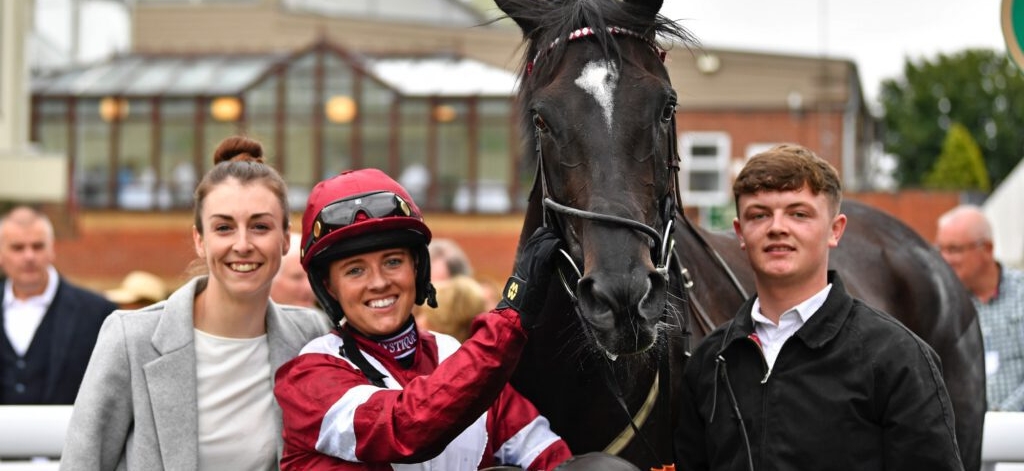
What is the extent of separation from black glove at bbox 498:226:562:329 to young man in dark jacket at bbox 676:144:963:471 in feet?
1.70

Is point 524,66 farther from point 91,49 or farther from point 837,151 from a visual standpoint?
point 91,49

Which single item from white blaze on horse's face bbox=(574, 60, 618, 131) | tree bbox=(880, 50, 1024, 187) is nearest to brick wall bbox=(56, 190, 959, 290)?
white blaze on horse's face bbox=(574, 60, 618, 131)

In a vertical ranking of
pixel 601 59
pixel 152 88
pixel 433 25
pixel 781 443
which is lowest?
pixel 781 443

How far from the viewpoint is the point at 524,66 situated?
3459mm

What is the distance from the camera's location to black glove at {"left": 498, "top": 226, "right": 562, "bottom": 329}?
277cm

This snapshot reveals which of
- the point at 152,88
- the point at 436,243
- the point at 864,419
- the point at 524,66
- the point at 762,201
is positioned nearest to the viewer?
the point at 864,419

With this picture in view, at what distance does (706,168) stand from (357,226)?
81.4 feet

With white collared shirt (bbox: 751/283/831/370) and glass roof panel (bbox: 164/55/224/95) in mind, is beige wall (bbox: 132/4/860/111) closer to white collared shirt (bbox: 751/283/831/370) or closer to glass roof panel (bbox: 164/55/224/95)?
glass roof panel (bbox: 164/55/224/95)

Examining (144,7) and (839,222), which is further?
(144,7)

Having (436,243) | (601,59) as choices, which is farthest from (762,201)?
(436,243)

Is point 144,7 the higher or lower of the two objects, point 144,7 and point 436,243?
the higher

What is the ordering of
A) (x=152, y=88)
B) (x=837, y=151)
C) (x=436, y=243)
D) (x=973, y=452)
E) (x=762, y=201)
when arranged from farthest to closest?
(x=837, y=151)
(x=152, y=88)
(x=436, y=243)
(x=973, y=452)
(x=762, y=201)

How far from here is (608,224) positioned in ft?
9.23

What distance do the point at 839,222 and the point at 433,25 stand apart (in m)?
29.4
